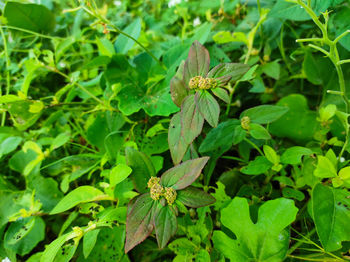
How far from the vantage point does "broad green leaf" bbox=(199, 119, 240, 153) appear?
61cm

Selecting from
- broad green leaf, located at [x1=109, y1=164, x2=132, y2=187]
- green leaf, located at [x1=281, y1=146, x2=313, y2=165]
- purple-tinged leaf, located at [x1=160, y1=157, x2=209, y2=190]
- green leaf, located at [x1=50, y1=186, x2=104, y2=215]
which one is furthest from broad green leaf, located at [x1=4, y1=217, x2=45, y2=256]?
green leaf, located at [x1=281, y1=146, x2=313, y2=165]

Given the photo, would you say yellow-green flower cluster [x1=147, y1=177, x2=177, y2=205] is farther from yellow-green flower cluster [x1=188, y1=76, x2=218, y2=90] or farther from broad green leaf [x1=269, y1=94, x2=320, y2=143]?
broad green leaf [x1=269, y1=94, x2=320, y2=143]

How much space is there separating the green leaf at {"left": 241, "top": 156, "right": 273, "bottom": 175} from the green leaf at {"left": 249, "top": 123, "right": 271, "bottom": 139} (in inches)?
2.6

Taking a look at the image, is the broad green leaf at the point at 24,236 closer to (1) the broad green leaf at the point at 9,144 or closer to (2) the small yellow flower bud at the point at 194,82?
(1) the broad green leaf at the point at 9,144

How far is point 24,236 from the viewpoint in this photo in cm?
72

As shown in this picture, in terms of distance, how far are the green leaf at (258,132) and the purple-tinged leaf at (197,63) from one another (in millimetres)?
172

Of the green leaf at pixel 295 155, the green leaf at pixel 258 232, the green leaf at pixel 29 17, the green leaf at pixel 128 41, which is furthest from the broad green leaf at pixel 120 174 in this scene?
the green leaf at pixel 29 17

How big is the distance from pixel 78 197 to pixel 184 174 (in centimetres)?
26

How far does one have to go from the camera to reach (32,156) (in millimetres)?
859

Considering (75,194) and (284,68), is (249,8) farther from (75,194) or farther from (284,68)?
(75,194)

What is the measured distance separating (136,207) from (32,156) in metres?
0.51

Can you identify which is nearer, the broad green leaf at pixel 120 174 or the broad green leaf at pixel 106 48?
the broad green leaf at pixel 120 174

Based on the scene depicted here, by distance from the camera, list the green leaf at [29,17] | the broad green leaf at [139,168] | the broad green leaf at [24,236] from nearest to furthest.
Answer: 1. the broad green leaf at [139,168]
2. the broad green leaf at [24,236]
3. the green leaf at [29,17]

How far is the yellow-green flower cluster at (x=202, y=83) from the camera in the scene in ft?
1.72
